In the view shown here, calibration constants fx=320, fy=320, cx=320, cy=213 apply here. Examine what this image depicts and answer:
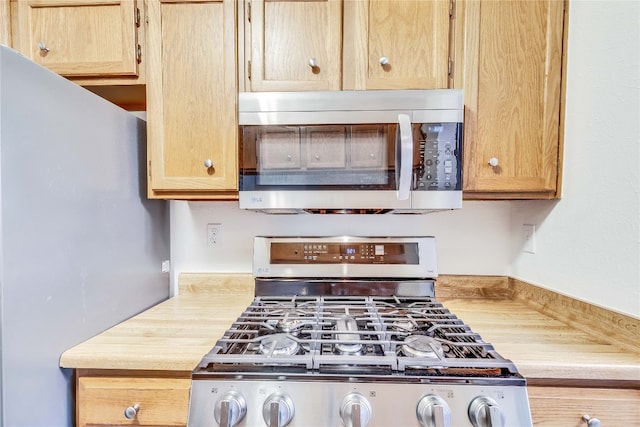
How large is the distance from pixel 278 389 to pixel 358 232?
2.70 feet

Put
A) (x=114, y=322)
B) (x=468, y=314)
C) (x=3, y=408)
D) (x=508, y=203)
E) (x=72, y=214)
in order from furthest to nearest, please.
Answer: (x=508, y=203) → (x=468, y=314) → (x=114, y=322) → (x=72, y=214) → (x=3, y=408)

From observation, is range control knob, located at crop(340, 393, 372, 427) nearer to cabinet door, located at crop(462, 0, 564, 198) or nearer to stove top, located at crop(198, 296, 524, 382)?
stove top, located at crop(198, 296, 524, 382)

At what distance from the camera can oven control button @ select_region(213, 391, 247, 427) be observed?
67 centimetres

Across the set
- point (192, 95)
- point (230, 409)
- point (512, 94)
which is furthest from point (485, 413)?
point (192, 95)

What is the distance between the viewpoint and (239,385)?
0.70m

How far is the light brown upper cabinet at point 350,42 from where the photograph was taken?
1079 millimetres

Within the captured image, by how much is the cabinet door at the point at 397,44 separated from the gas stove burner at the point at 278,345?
826 mm

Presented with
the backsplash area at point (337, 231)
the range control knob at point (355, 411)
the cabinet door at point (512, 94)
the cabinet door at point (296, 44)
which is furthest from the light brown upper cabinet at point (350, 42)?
the range control knob at point (355, 411)

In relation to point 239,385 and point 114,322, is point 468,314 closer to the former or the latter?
point 239,385

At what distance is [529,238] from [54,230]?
1.59 meters

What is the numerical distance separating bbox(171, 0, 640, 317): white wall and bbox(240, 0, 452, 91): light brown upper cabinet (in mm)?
441

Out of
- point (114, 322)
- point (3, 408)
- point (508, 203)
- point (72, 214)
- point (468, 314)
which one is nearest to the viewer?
point (3, 408)

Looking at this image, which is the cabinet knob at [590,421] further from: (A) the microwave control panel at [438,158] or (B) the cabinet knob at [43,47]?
(B) the cabinet knob at [43,47]

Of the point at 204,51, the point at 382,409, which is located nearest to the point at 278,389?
the point at 382,409
